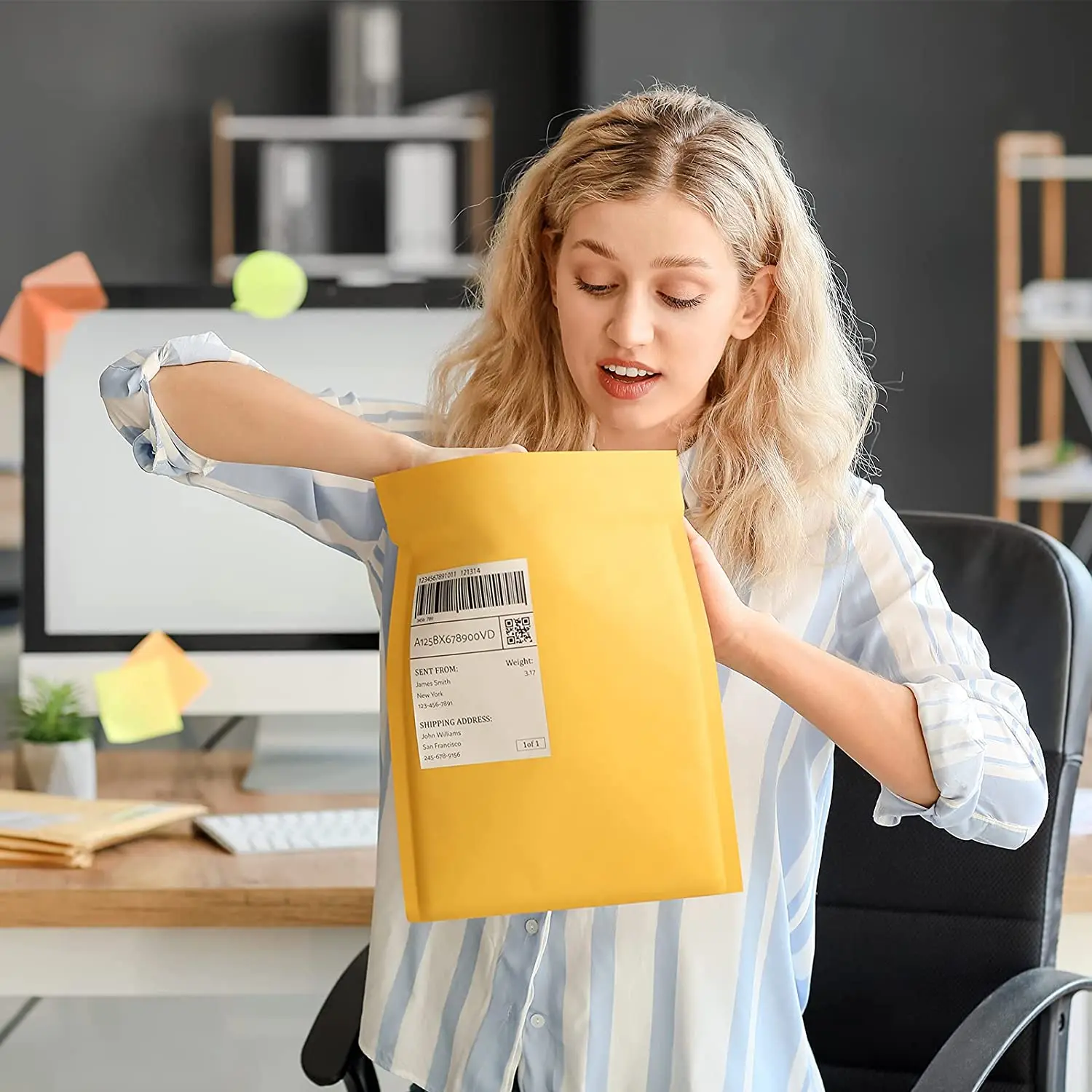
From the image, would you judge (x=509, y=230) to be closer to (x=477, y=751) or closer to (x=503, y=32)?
(x=477, y=751)

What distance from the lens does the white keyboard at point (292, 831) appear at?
4.15ft

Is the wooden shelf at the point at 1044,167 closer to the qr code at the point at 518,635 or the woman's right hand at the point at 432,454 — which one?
the woman's right hand at the point at 432,454

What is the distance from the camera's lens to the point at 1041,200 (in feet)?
13.3

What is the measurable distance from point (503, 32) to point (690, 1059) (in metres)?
3.90

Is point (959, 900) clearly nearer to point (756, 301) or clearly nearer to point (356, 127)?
point (756, 301)

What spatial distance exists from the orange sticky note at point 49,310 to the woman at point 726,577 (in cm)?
69

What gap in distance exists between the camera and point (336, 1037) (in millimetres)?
1046

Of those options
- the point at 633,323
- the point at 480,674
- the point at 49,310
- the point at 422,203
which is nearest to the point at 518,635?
the point at 480,674

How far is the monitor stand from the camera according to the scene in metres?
1.51

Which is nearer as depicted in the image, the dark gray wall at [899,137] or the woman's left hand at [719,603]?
the woman's left hand at [719,603]

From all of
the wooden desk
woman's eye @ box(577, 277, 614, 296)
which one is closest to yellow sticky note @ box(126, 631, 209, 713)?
the wooden desk

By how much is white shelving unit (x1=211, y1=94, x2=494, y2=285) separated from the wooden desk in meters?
2.93

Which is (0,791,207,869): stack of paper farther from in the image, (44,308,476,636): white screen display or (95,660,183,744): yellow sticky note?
(44,308,476,636): white screen display

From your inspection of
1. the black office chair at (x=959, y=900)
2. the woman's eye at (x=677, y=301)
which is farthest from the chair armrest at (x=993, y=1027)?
the woman's eye at (x=677, y=301)
